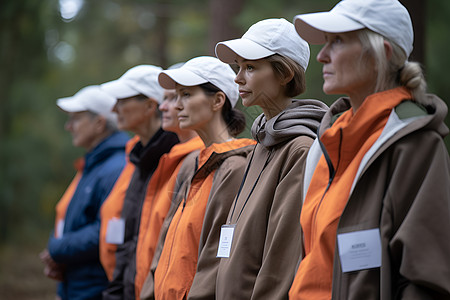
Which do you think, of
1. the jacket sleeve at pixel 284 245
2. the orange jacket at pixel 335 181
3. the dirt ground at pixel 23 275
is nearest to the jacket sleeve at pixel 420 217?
the orange jacket at pixel 335 181

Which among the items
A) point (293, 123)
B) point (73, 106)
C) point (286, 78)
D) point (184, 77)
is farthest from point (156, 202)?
point (73, 106)

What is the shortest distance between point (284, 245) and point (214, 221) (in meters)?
0.67

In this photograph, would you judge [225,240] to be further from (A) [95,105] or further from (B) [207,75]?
(A) [95,105]

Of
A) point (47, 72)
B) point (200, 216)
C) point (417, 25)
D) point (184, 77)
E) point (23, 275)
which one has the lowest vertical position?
point (23, 275)

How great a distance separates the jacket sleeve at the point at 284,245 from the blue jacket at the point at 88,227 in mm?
2651

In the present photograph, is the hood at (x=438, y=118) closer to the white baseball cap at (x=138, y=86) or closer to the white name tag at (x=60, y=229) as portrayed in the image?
the white baseball cap at (x=138, y=86)

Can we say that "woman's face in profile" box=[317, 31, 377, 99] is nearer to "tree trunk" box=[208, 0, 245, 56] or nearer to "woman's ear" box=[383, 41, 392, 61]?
"woman's ear" box=[383, 41, 392, 61]

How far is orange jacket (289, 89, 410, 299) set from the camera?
6.98ft

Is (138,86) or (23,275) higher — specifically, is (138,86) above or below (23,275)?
above

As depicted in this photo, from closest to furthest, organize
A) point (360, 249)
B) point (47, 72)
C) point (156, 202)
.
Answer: point (360, 249) < point (156, 202) < point (47, 72)

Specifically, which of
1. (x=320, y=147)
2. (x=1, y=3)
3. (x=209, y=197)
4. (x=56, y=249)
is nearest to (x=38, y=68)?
(x=1, y=3)

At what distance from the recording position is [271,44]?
2.96m

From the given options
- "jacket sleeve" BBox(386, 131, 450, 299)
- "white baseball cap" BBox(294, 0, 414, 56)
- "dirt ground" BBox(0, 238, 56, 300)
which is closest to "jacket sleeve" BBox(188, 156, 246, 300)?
"white baseball cap" BBox(294, 0, 414, 56)

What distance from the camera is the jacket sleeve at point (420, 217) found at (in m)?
1.90
